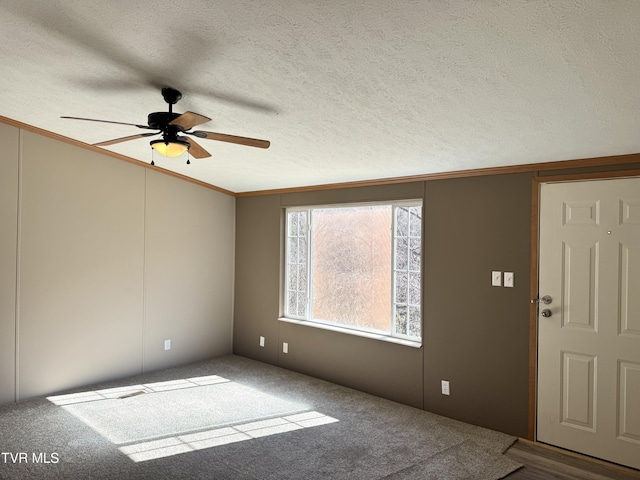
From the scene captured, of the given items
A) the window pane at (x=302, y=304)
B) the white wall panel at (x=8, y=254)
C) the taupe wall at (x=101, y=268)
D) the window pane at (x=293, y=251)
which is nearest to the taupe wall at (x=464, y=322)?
the window pane at (x=302, y=304)

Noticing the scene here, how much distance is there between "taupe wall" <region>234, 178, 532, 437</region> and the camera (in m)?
3.53

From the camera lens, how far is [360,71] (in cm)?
236

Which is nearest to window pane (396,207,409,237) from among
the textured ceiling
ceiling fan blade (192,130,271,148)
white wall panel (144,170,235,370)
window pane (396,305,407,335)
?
the textured ceiling

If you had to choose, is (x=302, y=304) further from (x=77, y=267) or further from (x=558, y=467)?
(x=558, y=467)

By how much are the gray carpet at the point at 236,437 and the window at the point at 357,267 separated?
0.80m

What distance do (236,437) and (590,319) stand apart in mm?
2712

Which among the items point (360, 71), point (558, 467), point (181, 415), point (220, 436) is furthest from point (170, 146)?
point (558, 467)

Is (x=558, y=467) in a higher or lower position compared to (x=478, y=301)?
lower

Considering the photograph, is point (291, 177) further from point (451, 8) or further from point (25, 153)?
point (451, 8)

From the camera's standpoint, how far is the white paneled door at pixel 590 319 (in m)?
3.03

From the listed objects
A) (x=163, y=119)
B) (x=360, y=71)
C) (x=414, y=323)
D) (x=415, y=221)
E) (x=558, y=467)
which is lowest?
(x=558, y=467)

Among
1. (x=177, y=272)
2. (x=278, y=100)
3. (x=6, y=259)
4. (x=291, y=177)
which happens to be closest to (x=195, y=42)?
(x=278, y=100)

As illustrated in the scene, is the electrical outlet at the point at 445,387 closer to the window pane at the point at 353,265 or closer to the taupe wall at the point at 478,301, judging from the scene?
the taupe wall at the point at 478,301

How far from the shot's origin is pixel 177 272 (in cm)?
539
